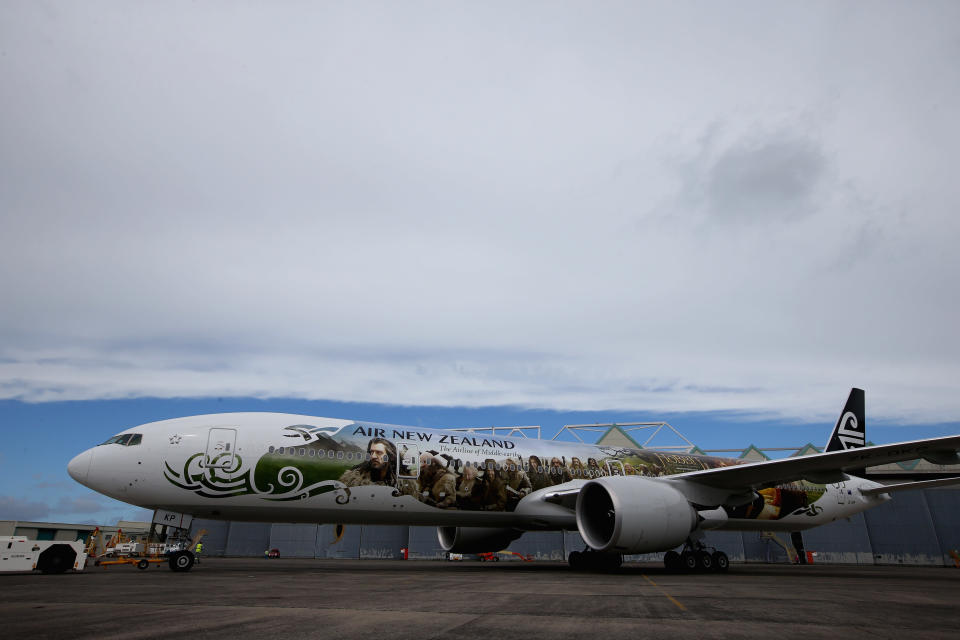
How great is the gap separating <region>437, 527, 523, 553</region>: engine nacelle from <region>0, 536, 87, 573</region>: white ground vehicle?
10142mm

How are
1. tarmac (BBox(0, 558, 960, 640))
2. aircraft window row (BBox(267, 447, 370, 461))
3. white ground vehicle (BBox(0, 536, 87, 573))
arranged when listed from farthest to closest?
1. aircraft window row (BBox(267, 447, 370, 461))
2. white ground vehicle (BBox(0, 536, 87, 573))
3. tarmac (BBox(0, 558, 960, 640))

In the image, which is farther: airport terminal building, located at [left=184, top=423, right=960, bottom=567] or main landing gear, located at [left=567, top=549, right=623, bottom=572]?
airport terminal building, located at [left=184, top=423, right=960, bottom=567]

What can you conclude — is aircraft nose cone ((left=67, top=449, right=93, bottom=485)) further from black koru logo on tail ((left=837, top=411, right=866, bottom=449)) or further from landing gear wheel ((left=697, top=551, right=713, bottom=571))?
black koru logo on tail ((left=837, top=411, right=866, bottom=449))

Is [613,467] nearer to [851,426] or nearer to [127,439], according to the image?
[851,426]

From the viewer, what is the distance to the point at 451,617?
5.19 m

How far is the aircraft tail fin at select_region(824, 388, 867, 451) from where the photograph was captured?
2044 cm

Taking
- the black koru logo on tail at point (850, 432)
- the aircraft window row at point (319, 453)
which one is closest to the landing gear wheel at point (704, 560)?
the black koru logo on tail at point (850, 432)

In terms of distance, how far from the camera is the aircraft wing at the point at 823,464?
11.9 meters

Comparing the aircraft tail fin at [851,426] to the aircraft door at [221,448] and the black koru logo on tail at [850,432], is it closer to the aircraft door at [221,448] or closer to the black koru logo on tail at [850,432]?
the black koru logo on tail at [850,432]

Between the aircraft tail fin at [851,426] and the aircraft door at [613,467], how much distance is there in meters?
8.83

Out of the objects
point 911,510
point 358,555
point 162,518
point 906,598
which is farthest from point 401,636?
point 911,510

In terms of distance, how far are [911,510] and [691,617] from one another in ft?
113

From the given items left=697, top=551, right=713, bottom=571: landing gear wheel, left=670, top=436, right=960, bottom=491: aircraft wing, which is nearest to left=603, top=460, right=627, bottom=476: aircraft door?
left=670, top=436, right=960, bottom=491: aircraft wing

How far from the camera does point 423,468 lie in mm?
14578
